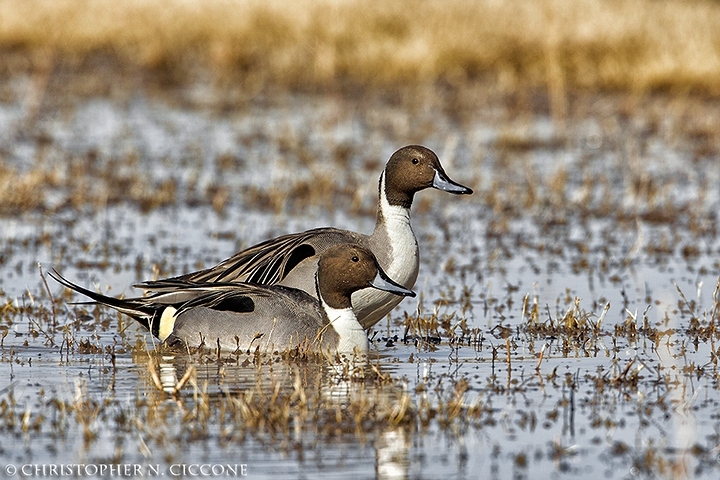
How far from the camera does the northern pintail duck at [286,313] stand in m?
5.96

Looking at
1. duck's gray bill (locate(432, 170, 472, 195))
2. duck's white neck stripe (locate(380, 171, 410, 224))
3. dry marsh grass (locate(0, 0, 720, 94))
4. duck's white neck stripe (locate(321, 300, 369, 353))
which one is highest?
dry marsh grass (locate(0, 0, 720, 94))

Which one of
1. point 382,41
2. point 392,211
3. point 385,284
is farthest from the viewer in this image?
point 382,41

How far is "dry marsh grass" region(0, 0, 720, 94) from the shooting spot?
16656 millimetres

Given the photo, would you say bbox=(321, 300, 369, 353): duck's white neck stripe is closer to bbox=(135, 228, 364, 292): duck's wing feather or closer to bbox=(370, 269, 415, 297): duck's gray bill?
bbox=(370, 269, 415, 297): duck's gray bill

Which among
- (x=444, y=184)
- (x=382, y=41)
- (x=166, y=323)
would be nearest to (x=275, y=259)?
(x=166, y=323)

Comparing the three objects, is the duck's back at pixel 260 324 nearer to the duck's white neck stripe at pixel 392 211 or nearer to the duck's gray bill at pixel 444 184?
the duck's white neck stripe at pixel 392 211

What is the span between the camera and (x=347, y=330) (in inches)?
236

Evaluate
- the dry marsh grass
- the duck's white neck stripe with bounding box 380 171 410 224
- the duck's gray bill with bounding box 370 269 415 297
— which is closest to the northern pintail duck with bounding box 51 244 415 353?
the duck's gray bill with bounding box 370 269 415 297

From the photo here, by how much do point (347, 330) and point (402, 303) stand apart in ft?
5.44

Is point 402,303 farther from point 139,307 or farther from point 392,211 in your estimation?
point 139,307

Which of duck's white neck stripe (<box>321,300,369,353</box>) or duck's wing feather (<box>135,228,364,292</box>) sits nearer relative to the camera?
duck's white neck stripe (<box>321,300,369,353</box>)

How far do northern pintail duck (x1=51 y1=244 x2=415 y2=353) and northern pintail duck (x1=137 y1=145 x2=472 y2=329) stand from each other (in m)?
0.19

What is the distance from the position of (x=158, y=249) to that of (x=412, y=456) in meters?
4.72

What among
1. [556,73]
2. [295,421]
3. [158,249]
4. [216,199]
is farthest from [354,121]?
[295,421]
